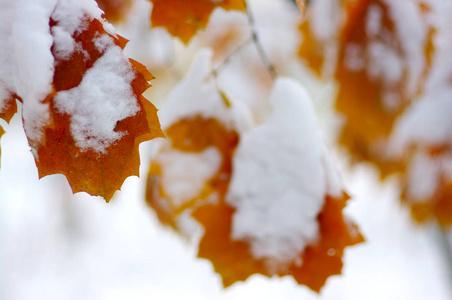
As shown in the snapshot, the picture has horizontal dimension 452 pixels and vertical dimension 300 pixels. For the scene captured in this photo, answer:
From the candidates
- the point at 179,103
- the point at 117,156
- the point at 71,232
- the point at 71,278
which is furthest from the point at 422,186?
the point at 71,278

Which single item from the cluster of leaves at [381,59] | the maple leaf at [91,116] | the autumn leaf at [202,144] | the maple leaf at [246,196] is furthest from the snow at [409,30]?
the maple leaf at [91,116]

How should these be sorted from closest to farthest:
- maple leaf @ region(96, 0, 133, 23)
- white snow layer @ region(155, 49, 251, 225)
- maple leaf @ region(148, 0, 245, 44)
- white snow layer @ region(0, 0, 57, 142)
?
white snow layer @ region(0, 0, 57, 142)
maple leaf @ region(148, 0, 245, 44)
white snow layer @ region(155, 49, 251, 225)
maple leaf @ region(96, 0, 133, 23)

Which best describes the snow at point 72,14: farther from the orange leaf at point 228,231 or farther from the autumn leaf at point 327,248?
the autumn leaf at point 327,248

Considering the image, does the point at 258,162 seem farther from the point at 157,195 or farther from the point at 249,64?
the point at 249,64

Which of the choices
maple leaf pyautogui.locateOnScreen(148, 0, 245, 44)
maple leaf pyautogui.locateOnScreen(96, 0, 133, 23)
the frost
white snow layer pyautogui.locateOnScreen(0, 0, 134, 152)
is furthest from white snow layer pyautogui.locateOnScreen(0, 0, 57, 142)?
maple leaf pyautogui.locateOnScreen(96, 0, 133, 23)

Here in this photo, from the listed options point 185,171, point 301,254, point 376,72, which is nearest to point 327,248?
point 301,254

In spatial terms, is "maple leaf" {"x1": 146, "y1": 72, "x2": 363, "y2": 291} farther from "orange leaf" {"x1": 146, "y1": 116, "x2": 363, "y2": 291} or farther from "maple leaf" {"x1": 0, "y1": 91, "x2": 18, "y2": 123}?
"maple leaf" {"x1": 0, "y1": 91, "x2": 18, "y2": 123}

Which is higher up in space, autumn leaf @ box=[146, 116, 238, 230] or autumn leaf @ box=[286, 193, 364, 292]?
autumn leaf @ box=[146, 116, 238, 230]

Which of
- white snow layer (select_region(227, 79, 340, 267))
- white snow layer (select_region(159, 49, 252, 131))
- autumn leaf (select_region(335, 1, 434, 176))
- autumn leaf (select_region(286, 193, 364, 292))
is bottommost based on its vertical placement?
autumn leaf (select_region(286, 193, 364, 292))
